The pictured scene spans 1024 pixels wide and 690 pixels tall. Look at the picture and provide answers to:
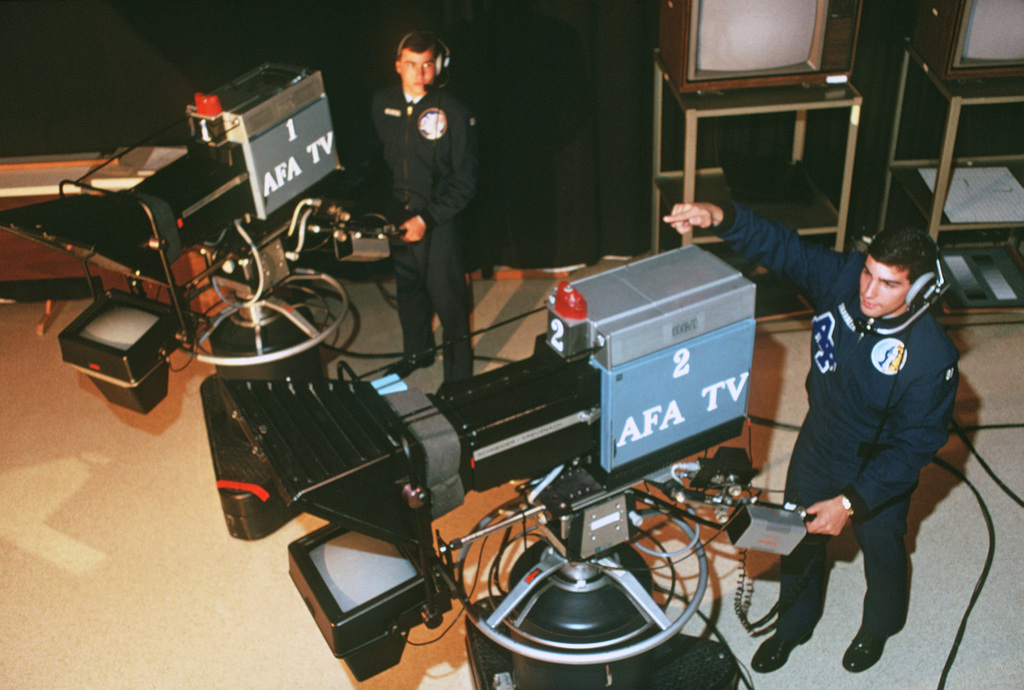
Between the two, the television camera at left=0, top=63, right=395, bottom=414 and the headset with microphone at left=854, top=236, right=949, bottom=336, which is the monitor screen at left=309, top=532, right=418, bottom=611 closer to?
the television camera at left=0, top=63, right=395, bottom=414

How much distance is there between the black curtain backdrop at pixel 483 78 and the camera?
3.43 metres

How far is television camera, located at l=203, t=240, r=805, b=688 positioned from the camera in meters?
1.49

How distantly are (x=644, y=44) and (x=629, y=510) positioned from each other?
2.19 m

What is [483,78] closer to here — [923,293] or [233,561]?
[233,561]

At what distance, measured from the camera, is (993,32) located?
2896mm

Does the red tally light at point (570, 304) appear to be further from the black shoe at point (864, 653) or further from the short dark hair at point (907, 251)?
the black shoe at point (864, 653)

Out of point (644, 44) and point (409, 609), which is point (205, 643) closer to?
point (409, 609)

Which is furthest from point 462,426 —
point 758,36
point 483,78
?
point 483,78

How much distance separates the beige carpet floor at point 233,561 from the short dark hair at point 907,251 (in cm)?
111

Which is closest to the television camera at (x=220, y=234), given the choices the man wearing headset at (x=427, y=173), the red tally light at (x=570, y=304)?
the man wearing headset at (x=427, y=173)

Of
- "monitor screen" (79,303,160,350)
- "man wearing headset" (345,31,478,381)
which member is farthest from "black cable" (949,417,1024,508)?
"monitor screen" (79,303,160,350)

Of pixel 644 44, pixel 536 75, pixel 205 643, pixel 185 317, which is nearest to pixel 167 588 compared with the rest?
pixel 205 643

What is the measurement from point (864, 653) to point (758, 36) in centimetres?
188

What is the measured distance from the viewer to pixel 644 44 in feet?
11.5
